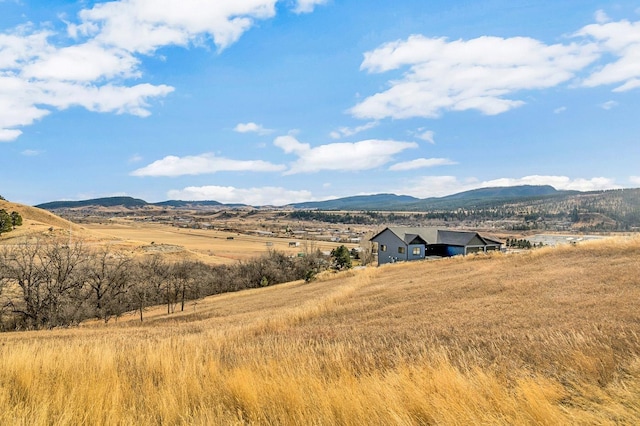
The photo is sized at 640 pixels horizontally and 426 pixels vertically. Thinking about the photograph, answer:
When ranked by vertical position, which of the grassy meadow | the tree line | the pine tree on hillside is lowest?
the tree line

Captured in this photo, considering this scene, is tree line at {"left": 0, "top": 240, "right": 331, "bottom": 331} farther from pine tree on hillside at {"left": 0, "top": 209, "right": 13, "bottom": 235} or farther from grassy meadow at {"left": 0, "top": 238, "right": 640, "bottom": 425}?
grassy meadow at {"left": 0, "top": 238, "right": 640, "bottom": 425}

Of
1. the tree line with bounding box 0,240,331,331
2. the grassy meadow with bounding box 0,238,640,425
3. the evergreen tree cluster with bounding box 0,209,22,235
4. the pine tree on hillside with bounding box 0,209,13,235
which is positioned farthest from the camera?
the evergreen tree cluster with bounding box 0,209,22,235

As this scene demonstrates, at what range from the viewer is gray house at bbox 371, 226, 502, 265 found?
58.5 meters

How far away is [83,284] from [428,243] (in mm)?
48061

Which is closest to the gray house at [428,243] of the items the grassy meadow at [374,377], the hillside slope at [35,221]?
the grassy meadow at [374,377]

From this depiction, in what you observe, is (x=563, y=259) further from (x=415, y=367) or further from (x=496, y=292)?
(x=415, y=367)

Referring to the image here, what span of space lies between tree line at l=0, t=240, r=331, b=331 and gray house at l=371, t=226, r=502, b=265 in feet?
51.7

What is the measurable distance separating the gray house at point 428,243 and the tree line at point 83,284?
1577 centimetres

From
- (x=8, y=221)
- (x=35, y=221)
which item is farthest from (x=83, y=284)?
(x=35, y=221)

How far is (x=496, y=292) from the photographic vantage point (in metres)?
16.0

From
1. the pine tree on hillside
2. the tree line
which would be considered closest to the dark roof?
the tree line

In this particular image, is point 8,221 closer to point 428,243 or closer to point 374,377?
point 428,243

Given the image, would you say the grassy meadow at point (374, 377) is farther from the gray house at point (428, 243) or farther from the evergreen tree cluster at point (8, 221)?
the evergreen tree cluster at point (8, 221)

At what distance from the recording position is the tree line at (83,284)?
114 ft
